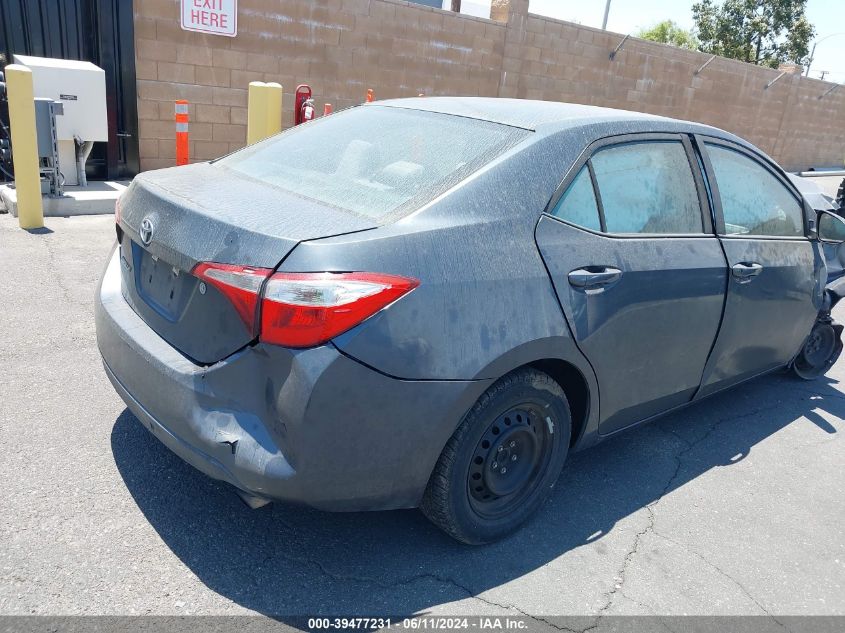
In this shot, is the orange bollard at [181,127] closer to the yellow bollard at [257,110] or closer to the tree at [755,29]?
the yellow bollard at [257,110]

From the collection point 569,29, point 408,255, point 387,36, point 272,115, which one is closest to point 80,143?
point 272,115

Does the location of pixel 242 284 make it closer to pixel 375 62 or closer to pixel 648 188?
pixel 648 188

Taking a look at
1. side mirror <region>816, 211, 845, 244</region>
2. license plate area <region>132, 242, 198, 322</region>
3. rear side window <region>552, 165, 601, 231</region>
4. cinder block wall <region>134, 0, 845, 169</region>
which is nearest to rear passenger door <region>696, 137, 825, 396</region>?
side mirror <region>816, 211, 845, 244</region>

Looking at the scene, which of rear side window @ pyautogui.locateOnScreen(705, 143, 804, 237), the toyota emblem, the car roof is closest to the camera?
the toyota emblem

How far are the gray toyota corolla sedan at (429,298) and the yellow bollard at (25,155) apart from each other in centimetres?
419

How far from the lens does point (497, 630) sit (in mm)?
2352

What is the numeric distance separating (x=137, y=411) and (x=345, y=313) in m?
1.01

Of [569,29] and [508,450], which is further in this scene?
[569,29]

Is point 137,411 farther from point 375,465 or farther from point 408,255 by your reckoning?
point 408,255

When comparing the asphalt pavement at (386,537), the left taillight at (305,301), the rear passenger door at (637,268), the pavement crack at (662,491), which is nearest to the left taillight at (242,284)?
the left taillight at (305,301)

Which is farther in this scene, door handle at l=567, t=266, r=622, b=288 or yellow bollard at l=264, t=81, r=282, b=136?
yellow bollard at l=264, t=81, r=282, b=136

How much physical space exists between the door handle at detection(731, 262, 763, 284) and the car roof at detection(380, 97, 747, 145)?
0.68 meters

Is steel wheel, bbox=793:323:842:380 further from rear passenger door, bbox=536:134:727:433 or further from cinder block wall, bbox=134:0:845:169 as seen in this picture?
cinder block wall, bbox=134:0:845:169

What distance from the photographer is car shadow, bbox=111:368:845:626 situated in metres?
2.43
